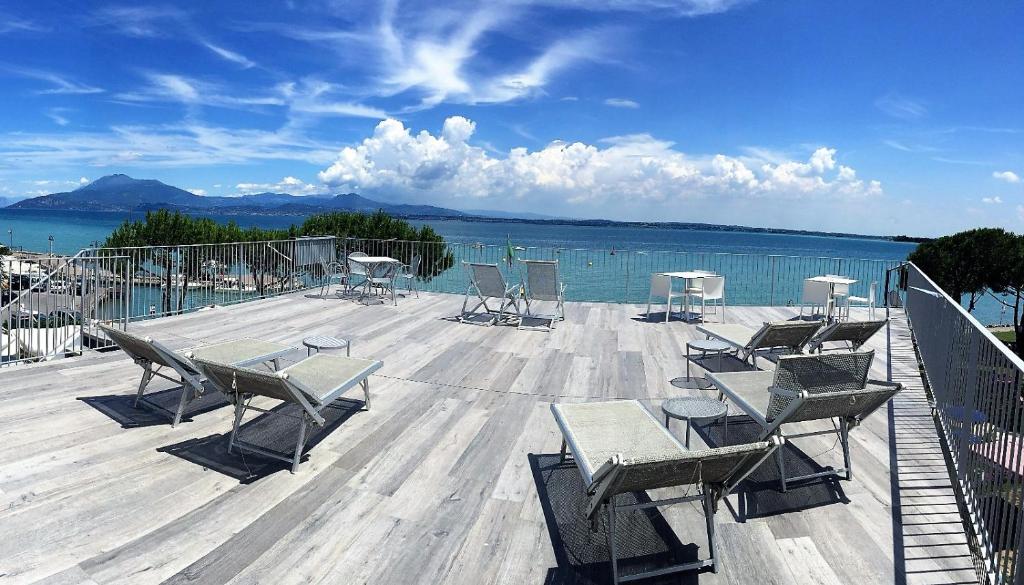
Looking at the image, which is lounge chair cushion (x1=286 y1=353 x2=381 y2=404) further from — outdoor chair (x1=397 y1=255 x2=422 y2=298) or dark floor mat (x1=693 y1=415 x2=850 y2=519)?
outdoor chair (x1=397 y1=255 x2=422 y2=298)

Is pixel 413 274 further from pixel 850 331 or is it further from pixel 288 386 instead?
pixel 288 386

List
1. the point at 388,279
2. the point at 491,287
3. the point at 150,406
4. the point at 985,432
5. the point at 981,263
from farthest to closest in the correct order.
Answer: the point at 981,263
the point at 388,279
the point at 491,287
the point at 150,406
the point at 985,432

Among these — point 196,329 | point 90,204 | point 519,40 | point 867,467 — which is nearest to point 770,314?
point 867,467

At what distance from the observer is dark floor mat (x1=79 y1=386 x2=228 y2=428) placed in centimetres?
386

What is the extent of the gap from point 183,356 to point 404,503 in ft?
6.61

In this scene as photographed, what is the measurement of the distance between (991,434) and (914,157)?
3362cm

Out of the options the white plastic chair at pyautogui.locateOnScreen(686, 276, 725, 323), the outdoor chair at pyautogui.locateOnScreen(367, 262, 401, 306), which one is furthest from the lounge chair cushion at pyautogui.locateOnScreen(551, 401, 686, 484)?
the outdoor chair at pyautogui.locateOnScreen(367, 262, 401, 306)

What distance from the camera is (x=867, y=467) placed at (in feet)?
11.2

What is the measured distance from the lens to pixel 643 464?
6.55ft

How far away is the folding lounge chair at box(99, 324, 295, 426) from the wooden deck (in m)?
0.23

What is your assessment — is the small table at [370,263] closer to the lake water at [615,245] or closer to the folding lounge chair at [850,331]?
the lake water at [615,245]

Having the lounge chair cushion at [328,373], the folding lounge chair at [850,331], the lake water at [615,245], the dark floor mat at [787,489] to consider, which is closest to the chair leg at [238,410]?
the lounge chair cushion at [328,373]

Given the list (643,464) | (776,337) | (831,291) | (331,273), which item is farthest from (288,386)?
(831,291)

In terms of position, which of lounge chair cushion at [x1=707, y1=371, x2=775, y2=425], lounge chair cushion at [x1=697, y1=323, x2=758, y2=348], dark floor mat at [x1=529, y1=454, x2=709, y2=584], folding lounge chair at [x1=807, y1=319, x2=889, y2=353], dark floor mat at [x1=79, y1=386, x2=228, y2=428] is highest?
folding lounge chair at [x1=807, y1=319, x2=889, y2=353]
